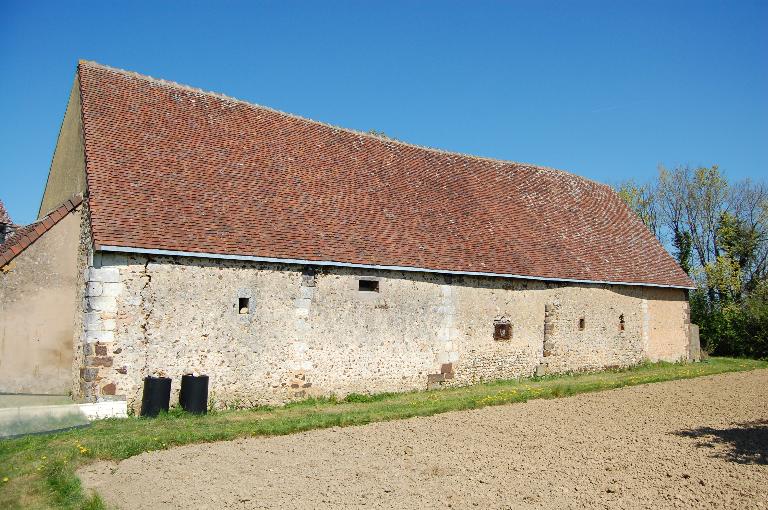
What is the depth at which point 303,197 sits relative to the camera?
13.6 metres

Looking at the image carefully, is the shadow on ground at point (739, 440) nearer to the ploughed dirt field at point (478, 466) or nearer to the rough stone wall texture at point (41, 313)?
the ploughed dirt field at point (478, 466)

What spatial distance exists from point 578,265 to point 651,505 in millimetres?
11549

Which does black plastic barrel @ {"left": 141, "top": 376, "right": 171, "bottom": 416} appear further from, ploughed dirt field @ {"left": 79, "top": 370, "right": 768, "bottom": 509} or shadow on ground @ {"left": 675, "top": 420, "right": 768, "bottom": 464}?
shadow on ground @ {"left": 675, "top": 420, "right": 768, "bottom": 464}

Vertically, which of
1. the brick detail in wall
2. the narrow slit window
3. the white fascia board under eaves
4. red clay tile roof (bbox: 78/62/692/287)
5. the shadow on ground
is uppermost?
red clay tile roof (bbox: 78/62/692/287)

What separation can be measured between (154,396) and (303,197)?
17.6ft

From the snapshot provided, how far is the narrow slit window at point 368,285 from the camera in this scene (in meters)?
12.8

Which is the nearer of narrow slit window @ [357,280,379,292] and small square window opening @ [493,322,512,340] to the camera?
narrow slit window @ [357,280,379,292]

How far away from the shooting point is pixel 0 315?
1055 centimetres

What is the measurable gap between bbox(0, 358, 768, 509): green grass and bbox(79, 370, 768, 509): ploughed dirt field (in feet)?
0.97

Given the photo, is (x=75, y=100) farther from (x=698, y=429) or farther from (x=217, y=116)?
(x=698, y=429)

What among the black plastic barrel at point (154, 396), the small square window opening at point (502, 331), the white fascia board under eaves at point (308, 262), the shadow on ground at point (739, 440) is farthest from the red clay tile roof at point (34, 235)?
the shadow on ground at point (739, 440)

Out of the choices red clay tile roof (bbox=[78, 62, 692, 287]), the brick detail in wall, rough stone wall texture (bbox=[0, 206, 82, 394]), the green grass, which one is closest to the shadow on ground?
the green grass

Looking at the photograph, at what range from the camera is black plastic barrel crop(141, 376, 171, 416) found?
10133 millimetres

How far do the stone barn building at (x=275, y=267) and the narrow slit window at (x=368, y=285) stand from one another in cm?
4
